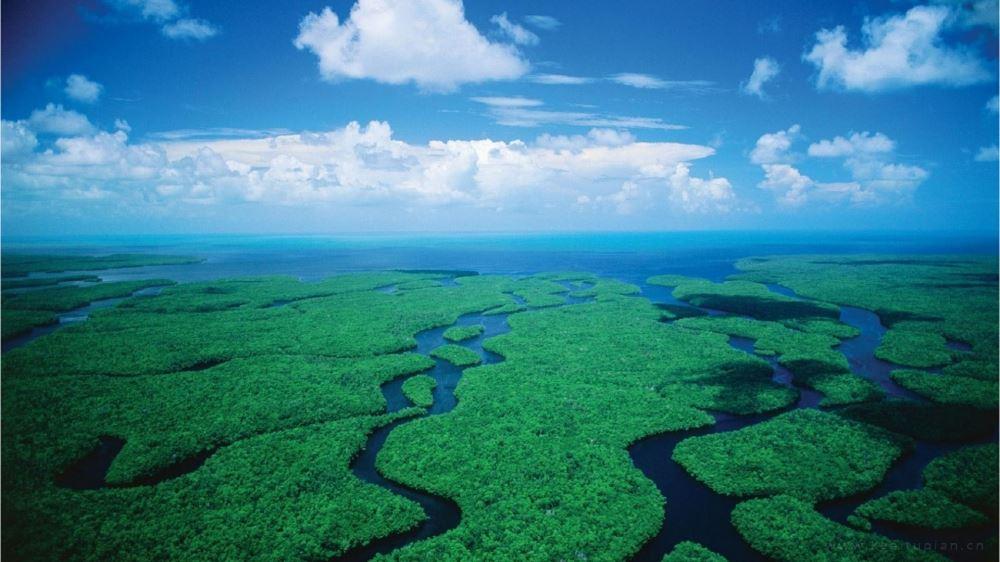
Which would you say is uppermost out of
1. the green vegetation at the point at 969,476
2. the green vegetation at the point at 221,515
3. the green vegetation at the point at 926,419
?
the green vegetation at the point at 926,419

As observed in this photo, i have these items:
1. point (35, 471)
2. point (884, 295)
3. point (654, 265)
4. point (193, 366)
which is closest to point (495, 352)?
point (193, 366)

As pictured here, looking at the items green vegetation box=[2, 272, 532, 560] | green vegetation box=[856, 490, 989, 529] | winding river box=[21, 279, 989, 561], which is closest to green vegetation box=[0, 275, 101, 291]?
green vegetation box=[2, 272, 532, 560]

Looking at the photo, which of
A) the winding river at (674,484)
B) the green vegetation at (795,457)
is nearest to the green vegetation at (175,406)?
the winding river at (674,484)

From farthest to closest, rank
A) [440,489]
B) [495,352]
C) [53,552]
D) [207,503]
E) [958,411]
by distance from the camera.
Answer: [495,352] → [958,411] → [440,489] → [207,503] → [53,552]

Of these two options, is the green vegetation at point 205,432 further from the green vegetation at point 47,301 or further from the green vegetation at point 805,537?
the green vegetation at point 805,537

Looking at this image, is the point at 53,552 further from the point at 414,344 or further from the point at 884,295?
the point at 884,295

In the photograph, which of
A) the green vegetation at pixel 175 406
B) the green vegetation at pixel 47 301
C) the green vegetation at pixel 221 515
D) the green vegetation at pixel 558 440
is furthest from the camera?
the green vegetation at pixel 47 301

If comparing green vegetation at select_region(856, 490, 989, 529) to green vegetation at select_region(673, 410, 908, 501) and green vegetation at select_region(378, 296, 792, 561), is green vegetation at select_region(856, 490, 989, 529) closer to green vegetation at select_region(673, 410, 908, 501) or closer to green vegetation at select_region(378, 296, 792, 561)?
green vegetation at select_region(673, 410, 908, 501)
